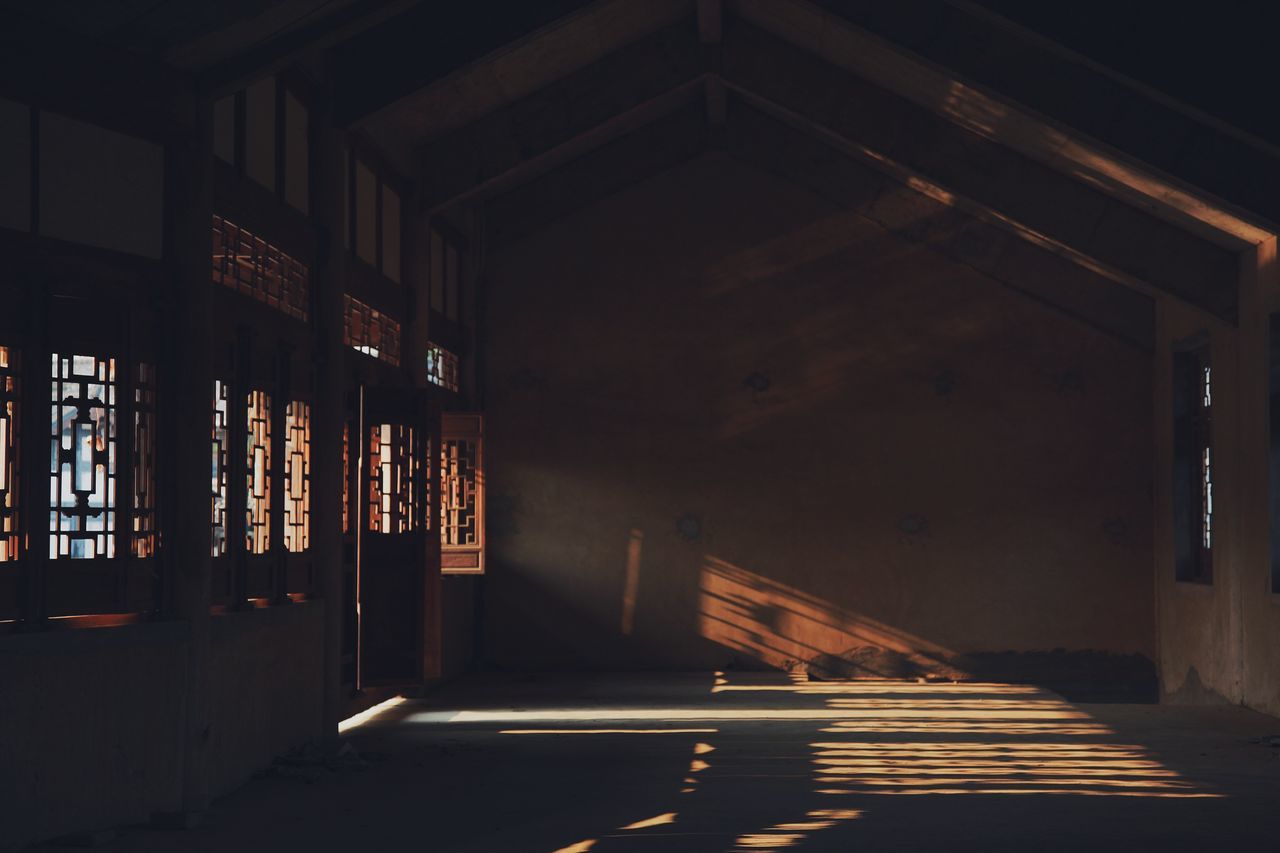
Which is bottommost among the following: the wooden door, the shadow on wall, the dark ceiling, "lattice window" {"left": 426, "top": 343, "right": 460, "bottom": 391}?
the shadow on wall

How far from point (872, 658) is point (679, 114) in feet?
18.6

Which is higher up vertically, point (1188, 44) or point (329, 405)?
point (1188, 44)

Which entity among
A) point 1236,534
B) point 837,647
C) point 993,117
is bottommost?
point 837,647

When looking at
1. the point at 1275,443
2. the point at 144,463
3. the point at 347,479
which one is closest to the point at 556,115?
the point at 347,479

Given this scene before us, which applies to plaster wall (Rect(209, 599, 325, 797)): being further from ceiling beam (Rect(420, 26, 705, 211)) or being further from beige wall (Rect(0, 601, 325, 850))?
ceiling beam (Rect(420, 26, 705, 211))

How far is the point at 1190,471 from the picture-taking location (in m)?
15.4

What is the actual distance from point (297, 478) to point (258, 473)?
878mm

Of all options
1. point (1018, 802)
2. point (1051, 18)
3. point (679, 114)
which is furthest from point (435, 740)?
point (679, 114)

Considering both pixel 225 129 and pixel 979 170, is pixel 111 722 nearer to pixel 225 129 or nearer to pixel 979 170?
pixel 225 129

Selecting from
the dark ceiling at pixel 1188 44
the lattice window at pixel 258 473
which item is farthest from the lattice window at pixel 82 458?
the dark ceiling at pixel 1188 44

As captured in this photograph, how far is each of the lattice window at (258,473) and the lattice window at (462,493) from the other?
4557 mm

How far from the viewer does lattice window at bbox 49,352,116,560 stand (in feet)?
23.6

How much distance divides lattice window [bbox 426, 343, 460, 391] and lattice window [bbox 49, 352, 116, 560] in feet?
22.9

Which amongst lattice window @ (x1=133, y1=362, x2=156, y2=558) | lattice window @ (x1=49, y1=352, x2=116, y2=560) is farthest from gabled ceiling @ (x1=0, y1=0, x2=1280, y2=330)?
lattice window @ (x1=49, y1=352, x2=116, y2=560)
